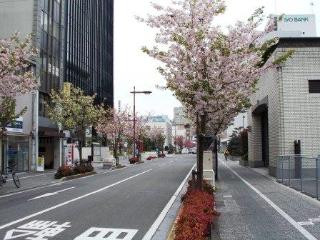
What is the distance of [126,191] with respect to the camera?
22.1 metres

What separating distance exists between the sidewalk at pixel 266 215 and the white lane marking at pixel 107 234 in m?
1.98

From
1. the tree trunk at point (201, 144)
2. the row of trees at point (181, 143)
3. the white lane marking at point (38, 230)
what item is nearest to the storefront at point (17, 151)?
the tree trunk at point (201, 144)

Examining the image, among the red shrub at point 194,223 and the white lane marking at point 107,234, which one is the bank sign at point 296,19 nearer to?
the red shrub at point 194,223

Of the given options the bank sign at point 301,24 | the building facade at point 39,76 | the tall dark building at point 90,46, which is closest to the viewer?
the building facade at point 39,76

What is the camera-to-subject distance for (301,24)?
43.2 meters

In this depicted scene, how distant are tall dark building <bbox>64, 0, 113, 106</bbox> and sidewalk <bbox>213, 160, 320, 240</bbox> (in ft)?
152

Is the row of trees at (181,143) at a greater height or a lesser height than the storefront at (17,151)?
greater

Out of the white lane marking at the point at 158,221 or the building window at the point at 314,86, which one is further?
the building window at the point at 314,86

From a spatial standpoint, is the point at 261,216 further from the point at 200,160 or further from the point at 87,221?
the point at 87,221

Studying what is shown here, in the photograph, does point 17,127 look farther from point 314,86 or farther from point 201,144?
point 201,144

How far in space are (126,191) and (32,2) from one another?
2561 centimetres

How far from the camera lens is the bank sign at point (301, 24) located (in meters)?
42.5

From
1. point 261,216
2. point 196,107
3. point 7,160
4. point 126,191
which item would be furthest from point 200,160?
point 7,160

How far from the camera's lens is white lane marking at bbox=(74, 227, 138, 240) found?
10898mm
